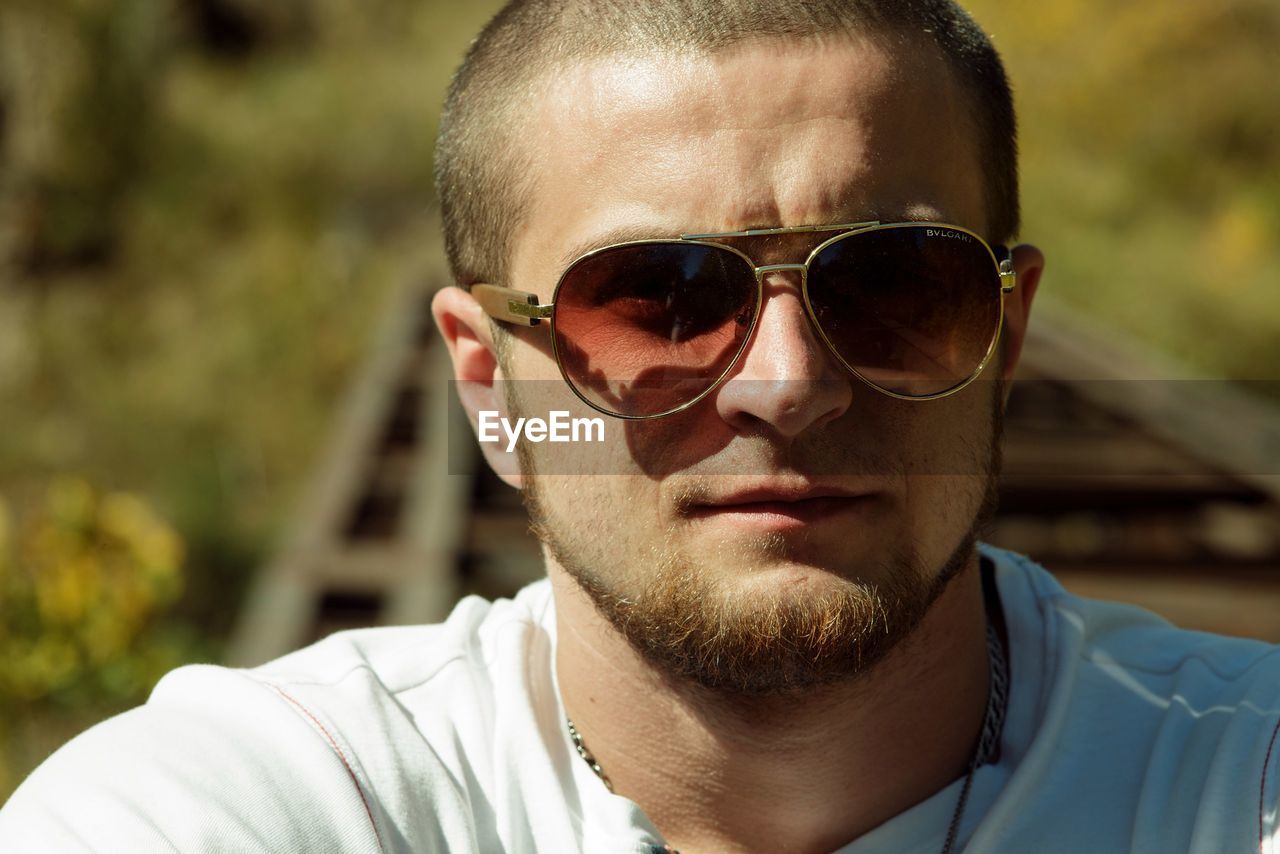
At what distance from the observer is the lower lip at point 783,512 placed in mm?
1658

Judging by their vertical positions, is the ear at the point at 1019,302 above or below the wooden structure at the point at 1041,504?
above

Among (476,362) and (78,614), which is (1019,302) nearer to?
(476,362)

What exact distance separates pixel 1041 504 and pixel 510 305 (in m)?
4.45

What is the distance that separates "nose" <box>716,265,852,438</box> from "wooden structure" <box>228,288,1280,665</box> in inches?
90.9

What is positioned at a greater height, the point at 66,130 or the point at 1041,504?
the point at 66,130

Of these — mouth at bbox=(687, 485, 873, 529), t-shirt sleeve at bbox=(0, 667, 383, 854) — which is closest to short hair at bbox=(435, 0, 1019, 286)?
mouth at bbox=(687, 485, 873, 529)

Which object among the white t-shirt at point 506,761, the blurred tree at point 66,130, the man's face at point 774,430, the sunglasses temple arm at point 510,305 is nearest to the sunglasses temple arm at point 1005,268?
the man's face at point 774,430

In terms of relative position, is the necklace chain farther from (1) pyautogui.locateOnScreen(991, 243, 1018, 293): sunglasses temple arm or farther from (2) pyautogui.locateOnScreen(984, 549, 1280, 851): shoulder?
(1) pyautogui.locateOnScreen(991, 243, 1018, 293): sunglasses temple arm

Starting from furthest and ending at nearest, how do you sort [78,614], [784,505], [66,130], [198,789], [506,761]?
[66,130] < [78,614] < [506,761] < [784,505] < [198,789]

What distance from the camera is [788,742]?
5.85ft

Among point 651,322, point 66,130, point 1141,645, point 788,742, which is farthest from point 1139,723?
point 66,130

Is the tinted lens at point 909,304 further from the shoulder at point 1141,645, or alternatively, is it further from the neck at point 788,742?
the shoulder at point 1141,645

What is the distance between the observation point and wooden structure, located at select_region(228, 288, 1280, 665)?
14.3ft

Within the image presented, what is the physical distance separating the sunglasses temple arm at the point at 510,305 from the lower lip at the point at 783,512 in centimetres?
40
